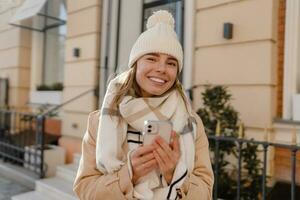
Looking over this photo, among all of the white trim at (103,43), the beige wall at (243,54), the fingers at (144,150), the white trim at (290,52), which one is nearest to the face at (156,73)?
the fingers at (144,150)

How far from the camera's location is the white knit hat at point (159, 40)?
1335 mm

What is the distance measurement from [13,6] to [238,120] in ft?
23.8

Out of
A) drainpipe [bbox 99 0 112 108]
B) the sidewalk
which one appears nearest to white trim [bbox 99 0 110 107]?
drainpipe [bbox 99 0 112 108]

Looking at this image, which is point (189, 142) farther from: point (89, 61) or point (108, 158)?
point (89, 61)

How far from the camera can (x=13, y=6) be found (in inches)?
325

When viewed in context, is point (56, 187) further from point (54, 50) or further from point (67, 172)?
point (54, 50)

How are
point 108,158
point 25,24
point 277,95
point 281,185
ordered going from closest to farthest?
point 108,158
point 281,185
point 277,95
point 25,24

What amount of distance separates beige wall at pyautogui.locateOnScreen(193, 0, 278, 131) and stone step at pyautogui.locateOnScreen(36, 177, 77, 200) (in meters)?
2.15

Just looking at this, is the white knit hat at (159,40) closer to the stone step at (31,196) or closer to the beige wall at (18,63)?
the stone step at (31,196)

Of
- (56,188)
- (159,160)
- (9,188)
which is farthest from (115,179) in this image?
(9,188)

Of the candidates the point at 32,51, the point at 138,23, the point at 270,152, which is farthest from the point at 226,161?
the point at 32,51

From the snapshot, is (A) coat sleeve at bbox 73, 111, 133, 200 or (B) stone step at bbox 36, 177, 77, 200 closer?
(A) coat sleeve at bbox 73, 111, 133, 200

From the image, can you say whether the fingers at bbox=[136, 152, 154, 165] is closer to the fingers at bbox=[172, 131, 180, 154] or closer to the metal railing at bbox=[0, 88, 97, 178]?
the fingers at bbox=[172, 131, 180, 154]

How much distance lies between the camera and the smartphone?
46.4 inches
